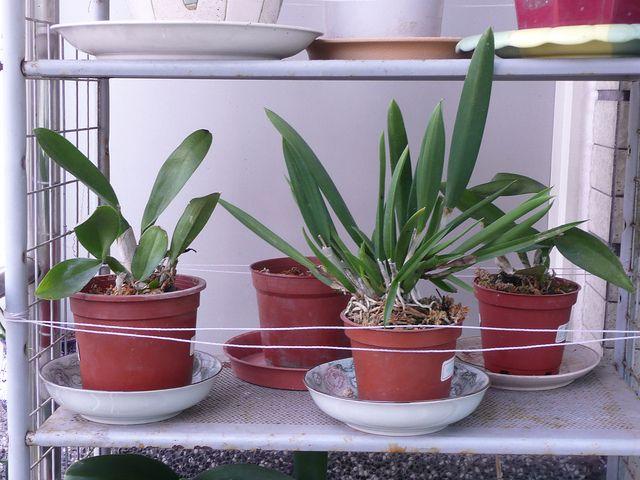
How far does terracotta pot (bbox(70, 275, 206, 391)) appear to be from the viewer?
1.06m

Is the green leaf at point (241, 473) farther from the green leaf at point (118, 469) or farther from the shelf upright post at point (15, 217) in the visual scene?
the shelf upright post at point (15, 217)

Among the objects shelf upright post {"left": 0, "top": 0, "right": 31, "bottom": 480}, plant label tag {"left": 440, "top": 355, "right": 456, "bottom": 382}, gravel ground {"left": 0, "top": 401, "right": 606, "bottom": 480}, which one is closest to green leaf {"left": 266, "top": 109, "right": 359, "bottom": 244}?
plant label tag {"left": 440, "top": 355, "right": 456, "bottom": 382}

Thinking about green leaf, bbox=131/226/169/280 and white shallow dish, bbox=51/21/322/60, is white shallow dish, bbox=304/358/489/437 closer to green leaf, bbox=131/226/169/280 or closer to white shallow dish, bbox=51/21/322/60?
green leaf, bbox=131/226/169/280

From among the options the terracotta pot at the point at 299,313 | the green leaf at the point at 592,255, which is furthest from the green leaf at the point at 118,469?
the green leaf at the point at 592,255

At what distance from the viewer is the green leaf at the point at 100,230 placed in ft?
3.32

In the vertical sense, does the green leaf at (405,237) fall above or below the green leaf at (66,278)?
above

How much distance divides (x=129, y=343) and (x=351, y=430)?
0.32 m

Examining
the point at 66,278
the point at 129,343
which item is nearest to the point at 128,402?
the point at 129,343

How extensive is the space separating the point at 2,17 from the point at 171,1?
0.21 meters

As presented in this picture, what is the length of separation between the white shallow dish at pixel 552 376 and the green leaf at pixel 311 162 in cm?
33

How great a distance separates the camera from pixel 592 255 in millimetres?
1113

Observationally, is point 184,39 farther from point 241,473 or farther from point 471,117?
point 241,473

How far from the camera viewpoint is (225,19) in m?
1.05

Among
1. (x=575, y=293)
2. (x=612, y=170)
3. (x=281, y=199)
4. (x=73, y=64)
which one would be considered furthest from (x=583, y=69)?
(x=281, y=199)
